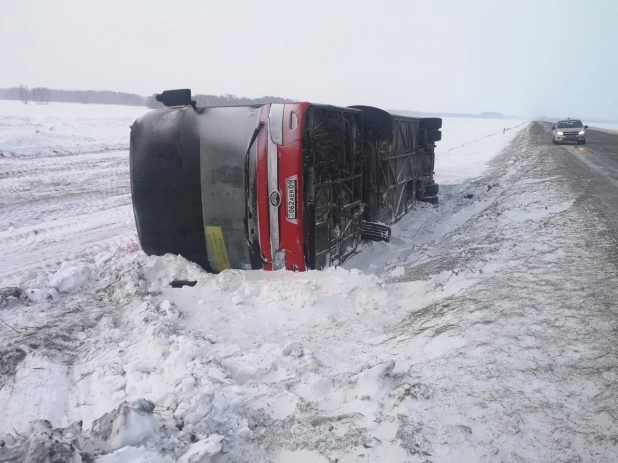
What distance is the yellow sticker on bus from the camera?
5.19m

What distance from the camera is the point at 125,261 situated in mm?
5777

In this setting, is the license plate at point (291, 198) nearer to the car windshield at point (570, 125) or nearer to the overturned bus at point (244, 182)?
the overturned bus at point (244, 182)

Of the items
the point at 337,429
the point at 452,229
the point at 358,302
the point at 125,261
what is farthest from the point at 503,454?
Answer: the point at 452,229

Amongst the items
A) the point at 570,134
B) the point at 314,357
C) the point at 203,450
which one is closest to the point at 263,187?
the point at 314,357

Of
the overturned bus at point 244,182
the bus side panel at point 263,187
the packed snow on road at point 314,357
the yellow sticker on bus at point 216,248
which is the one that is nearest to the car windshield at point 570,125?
the packed snow on road at point 314,357

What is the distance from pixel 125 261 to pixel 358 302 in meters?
3.31

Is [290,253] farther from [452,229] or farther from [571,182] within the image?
[571,182]

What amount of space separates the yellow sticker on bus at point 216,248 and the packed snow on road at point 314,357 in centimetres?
33

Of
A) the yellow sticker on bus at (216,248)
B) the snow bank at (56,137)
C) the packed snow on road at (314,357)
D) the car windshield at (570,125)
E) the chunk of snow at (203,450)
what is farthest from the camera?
the car windshield at (570,125)

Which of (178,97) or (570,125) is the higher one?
(570,125)

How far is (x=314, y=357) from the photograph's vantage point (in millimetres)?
3297

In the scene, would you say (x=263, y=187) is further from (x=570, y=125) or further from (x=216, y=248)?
(x=570, y=125)

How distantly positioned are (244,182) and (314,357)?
2.35m

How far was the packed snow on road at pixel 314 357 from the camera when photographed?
2.35m
